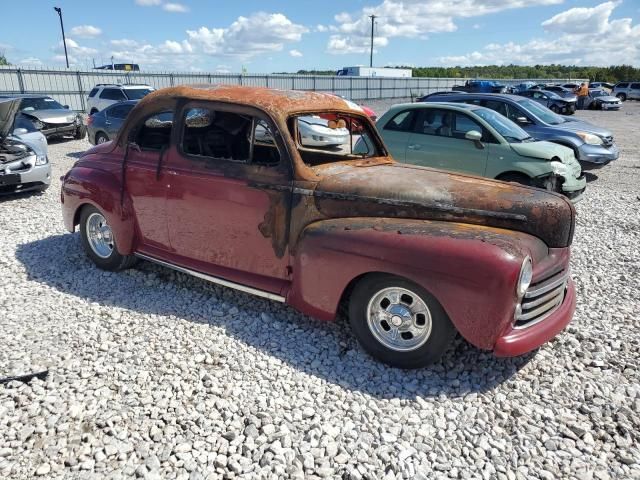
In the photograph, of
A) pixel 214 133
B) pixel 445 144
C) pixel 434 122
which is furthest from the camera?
pixel 434 122

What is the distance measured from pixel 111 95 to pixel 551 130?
1425 cm

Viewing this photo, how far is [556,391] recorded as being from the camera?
3.25 meters

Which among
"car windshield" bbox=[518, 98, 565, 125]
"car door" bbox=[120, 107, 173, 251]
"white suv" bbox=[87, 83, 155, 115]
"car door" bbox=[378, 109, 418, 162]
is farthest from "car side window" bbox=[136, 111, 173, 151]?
"white suv" bbox=[87, 83, 155, 115]

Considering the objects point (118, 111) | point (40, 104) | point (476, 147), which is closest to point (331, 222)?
point (476, 147)

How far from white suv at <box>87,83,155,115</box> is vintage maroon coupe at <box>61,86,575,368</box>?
13307mm

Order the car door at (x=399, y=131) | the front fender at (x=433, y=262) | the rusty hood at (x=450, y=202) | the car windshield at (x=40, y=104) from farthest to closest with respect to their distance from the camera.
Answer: the car windshield at (x=40, y=104), the car door at (x=399, y=131), the rusty hood at (x=450, y=202), the front fender at (x=433, y=262)

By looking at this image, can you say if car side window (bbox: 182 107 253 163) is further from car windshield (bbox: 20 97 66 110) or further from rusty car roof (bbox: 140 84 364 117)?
car windshield (bbox: 20 97 66 110)

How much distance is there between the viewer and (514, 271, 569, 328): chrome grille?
125 inches

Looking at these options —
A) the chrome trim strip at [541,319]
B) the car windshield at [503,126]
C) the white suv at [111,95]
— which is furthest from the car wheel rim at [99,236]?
the white suv at [111,95]

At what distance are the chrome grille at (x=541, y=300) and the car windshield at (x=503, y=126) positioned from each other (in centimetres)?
477

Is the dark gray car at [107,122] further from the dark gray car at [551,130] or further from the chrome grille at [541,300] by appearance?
the chrome grille at [541,300]

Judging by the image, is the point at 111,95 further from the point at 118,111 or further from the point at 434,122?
the point at 434,122

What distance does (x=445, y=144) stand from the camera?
793 centimetres

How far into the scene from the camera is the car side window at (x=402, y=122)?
27.5 ft
